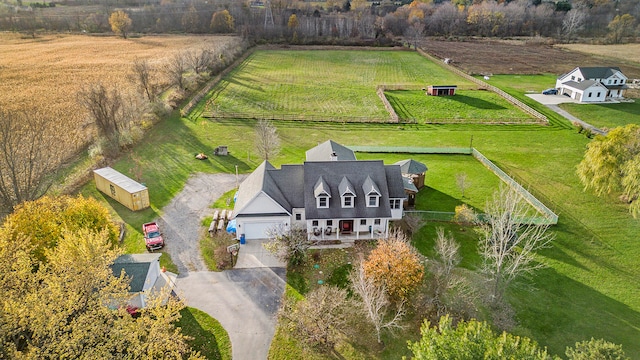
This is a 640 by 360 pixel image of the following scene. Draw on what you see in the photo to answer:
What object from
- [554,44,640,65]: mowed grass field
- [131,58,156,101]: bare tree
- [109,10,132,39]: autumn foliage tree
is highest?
[109,10,132,39]: autumn foliage tree

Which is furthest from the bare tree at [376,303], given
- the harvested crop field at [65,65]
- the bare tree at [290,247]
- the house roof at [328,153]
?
the harvested crop field at [65,65]

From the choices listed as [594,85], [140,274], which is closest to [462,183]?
[140,274]

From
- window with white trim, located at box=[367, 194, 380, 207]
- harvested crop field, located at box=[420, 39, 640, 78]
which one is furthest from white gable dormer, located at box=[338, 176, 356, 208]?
harvested crop field, located at box=[420, 39, 640, 78]

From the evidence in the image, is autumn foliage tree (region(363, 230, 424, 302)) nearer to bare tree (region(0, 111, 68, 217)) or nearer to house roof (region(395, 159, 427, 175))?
house roof (region(395, 159, 427, 175))

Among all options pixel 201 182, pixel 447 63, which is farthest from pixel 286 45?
pixel 201 182

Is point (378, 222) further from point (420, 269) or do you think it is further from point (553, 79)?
point (553, 79)

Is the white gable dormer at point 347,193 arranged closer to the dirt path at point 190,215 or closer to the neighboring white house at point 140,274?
the dirt path at point 190,215

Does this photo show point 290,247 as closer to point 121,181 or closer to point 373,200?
point 373,200
